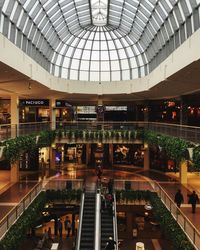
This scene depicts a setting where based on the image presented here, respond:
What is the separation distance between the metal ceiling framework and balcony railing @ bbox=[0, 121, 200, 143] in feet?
20.7

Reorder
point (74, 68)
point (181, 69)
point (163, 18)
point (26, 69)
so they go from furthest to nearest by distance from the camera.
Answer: point (74, 68), point (163, 18), point (26, 69), point (181, 69)

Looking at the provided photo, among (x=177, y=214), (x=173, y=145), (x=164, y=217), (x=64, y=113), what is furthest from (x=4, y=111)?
(x=177, y=214)

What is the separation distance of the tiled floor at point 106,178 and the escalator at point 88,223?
4.70 m

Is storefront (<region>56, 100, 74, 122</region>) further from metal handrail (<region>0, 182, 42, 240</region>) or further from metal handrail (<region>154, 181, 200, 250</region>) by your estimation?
metal handrail (<region>154, 181, 200, 250</region>)

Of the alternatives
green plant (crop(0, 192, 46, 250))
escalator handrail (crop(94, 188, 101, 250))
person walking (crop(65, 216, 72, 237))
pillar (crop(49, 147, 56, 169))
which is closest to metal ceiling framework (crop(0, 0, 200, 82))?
pillar (crop(49, 147, 56, 169))

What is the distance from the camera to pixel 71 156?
4656cm

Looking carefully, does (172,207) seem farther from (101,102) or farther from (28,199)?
(101,102)

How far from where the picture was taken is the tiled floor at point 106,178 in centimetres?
2453

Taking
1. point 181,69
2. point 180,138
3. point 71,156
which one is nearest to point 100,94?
point 71,156

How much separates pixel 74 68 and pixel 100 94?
8194 mm

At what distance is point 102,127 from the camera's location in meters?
36.6

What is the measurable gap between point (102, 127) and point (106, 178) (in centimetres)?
525

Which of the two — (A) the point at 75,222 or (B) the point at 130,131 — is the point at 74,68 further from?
(A) the point at 75,222

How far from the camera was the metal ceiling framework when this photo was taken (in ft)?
83.3
